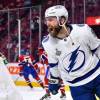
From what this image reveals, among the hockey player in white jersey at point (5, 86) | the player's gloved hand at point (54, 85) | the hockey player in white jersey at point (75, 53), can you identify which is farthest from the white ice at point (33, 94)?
the hockey player in white jersey at point (5, 86)

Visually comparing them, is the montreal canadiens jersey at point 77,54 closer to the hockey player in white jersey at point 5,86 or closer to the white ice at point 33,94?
the hockey player in white jersey at point 5,86

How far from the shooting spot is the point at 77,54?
139 inches

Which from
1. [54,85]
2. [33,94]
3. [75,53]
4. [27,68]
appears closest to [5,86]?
[75,53]

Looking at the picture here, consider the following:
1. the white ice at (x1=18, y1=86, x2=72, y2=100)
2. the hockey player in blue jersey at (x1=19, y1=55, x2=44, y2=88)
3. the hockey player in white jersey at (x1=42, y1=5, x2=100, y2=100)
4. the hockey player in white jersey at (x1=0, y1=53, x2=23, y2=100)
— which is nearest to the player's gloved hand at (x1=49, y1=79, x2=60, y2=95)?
the hockey player in white jersey at (x1=42, y1=5, x2=100, y2=100)

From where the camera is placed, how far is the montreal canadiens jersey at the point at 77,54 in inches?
139

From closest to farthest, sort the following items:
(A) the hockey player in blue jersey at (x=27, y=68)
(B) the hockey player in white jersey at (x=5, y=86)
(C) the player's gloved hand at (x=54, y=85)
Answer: (B) the hockey player in white jersey at (x=5, y=86) → (C) the player's gloved hand at (x=54, y=85) → (A) the hockey player in blue jersey at (x=27, y=68)

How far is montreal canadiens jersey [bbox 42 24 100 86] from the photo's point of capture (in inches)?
139

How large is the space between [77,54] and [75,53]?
0.02 metres

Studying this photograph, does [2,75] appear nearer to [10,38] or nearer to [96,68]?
[96,68]

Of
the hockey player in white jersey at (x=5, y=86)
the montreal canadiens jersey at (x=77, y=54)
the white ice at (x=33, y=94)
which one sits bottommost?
the white ice at (x=33, y=94)

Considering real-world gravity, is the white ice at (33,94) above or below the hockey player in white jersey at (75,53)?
below

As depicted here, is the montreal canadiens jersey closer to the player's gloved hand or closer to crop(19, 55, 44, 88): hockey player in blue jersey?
the player's gloved hand

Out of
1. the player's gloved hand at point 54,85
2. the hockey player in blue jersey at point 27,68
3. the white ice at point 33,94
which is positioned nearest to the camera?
the player's gloved hand at point 54,85

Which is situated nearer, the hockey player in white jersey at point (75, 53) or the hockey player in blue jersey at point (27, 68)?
the hockey player in white jersey at point (75, 53)
